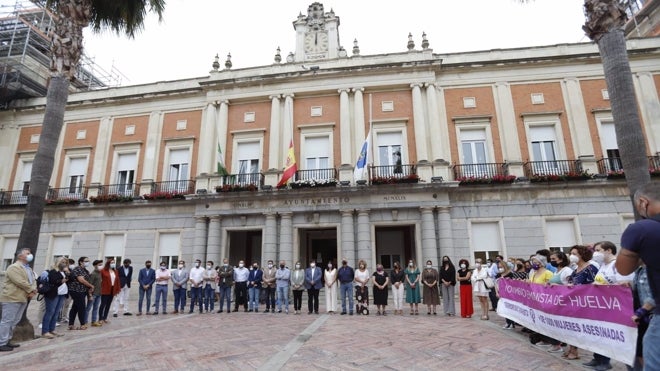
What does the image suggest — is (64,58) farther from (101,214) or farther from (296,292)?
(101,214)

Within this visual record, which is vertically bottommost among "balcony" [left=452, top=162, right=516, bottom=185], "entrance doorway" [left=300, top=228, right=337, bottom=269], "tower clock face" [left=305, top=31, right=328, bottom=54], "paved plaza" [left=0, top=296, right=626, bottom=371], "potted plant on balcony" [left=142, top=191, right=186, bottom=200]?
"paved plaza" [left=0, top=296, right=626, bottom=371]

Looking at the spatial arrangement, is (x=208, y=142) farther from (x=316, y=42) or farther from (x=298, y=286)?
(x=298, y=286)

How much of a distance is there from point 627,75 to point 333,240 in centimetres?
1449

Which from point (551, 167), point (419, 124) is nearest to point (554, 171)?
point (551, 167)

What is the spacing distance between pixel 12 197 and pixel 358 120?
19438 millimetres

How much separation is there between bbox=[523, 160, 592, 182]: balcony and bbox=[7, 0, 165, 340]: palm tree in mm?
15273

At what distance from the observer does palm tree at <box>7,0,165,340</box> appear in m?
8.23

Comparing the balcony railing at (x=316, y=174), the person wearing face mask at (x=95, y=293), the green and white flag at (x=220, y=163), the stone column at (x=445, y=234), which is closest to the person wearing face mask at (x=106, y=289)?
the person wearing face mask at (x=95, y=293)

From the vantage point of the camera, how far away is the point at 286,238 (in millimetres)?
15859

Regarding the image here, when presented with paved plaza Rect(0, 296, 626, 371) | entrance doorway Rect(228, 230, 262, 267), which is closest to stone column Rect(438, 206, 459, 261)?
paved plaza Rect(0, 296, 626, 371)

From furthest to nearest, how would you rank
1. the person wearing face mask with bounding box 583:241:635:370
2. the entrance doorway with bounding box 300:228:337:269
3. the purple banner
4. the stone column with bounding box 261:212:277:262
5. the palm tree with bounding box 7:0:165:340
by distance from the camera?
1. the entrance doorway with bounding box 300:228:337:269
2. the stone column with bounding box 261:212:277:262
3. the palm tree with bounding box 7:0:165:340
4. the person wearing face mask with bounding box 583:241:635:370
5. the purple banner

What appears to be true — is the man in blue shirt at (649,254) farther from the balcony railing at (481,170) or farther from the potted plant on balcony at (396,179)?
the balcony railing at (481,170)

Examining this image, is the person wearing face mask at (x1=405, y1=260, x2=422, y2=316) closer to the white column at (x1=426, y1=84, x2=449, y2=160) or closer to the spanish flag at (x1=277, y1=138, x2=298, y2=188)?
the white column at (x1=426, y1=84, x2=449, y2=160)

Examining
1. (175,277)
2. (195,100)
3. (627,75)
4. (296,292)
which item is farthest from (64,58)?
(627,75)
